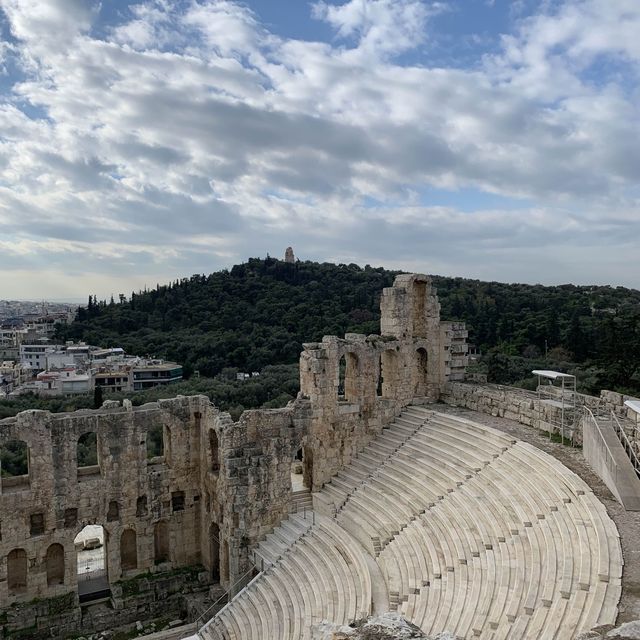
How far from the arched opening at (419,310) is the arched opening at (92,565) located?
15.1m

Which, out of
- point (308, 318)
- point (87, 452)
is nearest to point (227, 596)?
point (87, 452)

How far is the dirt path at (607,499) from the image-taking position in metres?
8.50

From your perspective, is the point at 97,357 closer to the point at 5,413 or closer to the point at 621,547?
the point at 5,413

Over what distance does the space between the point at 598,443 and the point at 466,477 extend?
154 inches

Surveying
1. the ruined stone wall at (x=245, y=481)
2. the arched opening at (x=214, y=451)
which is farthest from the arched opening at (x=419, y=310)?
the arched opening at (x=214, y=451)

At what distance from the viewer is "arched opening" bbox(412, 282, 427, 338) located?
24.0m

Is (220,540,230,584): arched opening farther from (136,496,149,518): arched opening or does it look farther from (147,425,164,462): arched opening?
(147,425,164,462): arched opening

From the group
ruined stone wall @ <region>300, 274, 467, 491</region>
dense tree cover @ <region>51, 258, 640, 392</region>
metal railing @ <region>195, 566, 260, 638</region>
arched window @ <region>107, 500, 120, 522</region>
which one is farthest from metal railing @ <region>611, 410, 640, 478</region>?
dense tree cover @ <region>51, 258, 640, 392</region>

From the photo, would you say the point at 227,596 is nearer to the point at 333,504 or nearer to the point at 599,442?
the point at 333,504

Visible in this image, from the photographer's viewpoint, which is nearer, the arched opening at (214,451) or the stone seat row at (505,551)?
the stone seat row at (505,551)

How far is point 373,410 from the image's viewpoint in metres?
21.9

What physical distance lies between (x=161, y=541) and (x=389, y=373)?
1146 cm

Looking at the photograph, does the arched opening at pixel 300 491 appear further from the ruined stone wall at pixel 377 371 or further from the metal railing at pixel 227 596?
the metal railing at pixel 227 596

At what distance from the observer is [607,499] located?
12.3 metres
